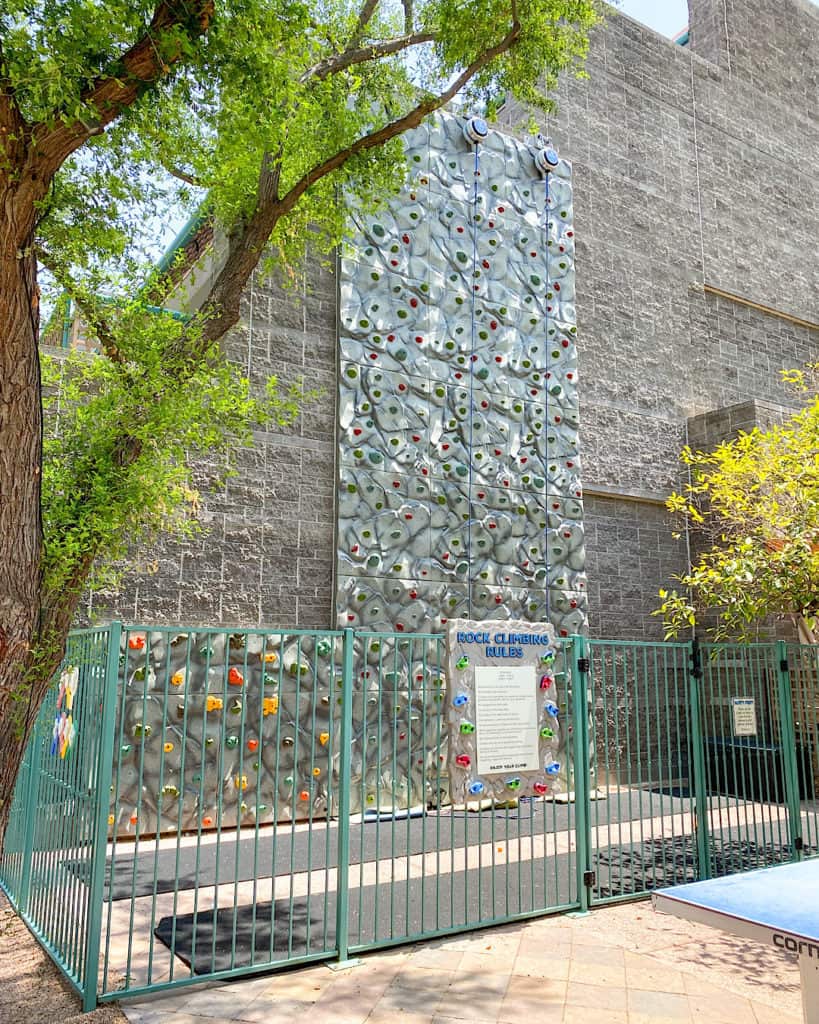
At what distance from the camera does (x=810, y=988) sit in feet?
10.8

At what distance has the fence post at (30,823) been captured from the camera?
6117 mm

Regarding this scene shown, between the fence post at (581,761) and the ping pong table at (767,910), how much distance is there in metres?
2.73

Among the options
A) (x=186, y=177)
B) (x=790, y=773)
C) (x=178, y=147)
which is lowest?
(x=790, y=773)

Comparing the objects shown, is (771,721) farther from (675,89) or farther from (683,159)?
(675,89)

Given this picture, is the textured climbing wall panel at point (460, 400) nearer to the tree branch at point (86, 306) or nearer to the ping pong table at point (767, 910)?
the tree branch at point (86, 306)

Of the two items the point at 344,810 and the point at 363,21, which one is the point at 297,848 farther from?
the point at 363,21

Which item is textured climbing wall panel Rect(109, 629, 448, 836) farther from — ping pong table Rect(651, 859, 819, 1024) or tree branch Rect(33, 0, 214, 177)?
tree branch Rect(33, 0, 214, 177)

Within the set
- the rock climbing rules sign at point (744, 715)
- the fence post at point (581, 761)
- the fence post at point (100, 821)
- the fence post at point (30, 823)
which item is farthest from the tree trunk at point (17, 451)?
the rock climbing rules sign at point (744, 715)

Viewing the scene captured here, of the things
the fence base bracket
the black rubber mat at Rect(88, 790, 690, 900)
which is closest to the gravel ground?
the black rubber mat at Rect(88, 790, 690, 900)

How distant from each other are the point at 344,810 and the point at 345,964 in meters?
0.93

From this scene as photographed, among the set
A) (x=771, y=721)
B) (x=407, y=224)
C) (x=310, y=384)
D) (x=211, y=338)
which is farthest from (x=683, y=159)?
Answer: (x=211, y=338)

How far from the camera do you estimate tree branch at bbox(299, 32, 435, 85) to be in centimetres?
676

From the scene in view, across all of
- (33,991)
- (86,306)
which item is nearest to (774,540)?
(86,306)

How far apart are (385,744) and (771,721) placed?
480 centimetres
